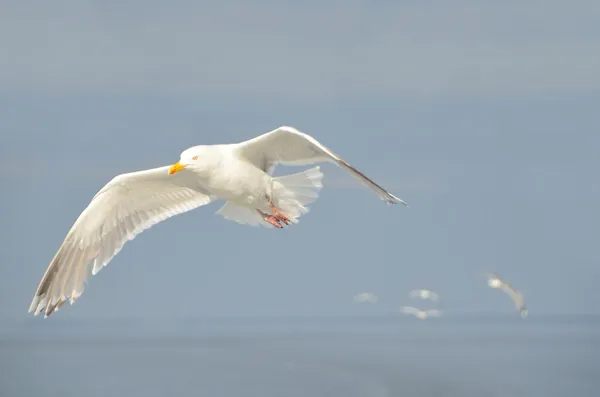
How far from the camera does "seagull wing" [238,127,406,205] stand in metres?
11.5

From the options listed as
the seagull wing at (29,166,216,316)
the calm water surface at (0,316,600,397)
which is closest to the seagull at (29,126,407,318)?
the seagull wing at (29,166,216,316)

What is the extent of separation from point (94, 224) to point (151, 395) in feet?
130

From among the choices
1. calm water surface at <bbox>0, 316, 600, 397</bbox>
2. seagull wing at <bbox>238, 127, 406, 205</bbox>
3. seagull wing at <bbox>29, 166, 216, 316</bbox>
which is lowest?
seagull wing at <bbox>29, 166, 216, 316</bbox>

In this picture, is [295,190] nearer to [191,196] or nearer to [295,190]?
[295,190]

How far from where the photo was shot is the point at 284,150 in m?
12.1

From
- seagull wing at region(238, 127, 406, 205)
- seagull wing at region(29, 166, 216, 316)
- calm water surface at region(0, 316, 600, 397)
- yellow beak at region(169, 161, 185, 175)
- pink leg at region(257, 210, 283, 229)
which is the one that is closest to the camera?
seagull wing at region(238, 127, 406, 205)

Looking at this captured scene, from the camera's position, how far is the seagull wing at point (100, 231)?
12.8m

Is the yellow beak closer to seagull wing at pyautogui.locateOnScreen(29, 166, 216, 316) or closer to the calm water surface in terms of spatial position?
seagull wing at pyautogui.locateOnScreen(29, 166, 216, 316)

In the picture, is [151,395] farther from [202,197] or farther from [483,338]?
[483,338]

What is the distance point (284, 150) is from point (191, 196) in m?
1.76

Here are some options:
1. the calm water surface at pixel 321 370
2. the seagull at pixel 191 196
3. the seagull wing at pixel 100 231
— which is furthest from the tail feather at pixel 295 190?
the calm water surface at pixel 321 370

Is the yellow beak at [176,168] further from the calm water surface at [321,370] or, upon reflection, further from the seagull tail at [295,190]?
the calm water surface at [321,370]

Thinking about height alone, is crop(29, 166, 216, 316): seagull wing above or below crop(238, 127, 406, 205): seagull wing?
below

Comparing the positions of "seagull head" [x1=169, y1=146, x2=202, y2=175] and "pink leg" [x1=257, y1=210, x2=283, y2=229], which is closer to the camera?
"seagull head" [x1=169, y1=146, x2=202, y2=175]
